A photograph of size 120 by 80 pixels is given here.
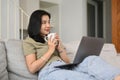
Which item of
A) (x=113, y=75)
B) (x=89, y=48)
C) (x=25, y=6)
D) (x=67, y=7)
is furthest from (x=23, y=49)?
(x=67, y=7)

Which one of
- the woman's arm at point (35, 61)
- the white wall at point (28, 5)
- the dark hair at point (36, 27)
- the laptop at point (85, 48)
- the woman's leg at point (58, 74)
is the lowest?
the woman's leg at point (58, 74)

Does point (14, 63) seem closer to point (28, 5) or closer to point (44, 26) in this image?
point (44, 26)

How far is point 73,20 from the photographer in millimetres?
4637

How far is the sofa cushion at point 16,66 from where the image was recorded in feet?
5.95

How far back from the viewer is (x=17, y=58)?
1.83 metres

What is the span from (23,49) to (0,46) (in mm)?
180

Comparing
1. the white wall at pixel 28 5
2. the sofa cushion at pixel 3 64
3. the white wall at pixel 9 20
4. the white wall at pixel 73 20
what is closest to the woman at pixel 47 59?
the sofa cushion at pixel 3 64

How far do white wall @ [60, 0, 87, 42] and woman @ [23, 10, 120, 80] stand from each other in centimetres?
258

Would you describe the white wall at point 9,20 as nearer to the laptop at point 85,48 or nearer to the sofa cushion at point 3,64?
the sofa cushion at point 3,64

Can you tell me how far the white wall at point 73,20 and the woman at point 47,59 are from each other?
258cm

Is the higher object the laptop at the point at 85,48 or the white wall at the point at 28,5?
the white wall at the point at 28,5

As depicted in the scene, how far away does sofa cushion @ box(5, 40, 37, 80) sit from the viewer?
1.81 m

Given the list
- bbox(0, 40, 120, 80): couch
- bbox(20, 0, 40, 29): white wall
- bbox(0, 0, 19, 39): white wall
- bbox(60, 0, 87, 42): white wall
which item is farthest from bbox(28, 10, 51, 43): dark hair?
bbox(60, 0, 87, 42): white wall

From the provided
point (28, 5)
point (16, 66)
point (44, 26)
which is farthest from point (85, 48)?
point (28, 5)
